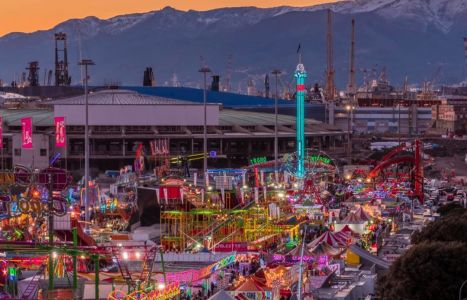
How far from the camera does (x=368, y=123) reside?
124062mm

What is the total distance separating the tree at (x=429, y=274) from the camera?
20078 mm

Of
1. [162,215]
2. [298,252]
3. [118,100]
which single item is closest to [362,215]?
[162,215]

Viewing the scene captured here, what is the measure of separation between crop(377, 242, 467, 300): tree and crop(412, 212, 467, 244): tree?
Result: 466 cm

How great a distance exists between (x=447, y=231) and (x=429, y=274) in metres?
6.61

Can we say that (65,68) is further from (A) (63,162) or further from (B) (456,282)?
(B) (456,282)

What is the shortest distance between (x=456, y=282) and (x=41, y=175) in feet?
24.4

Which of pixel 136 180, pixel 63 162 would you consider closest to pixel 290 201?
pixel 136 180

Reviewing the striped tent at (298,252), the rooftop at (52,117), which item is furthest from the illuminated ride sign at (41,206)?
the rooftop at (52,117)

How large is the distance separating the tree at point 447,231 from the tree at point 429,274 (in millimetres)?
4660

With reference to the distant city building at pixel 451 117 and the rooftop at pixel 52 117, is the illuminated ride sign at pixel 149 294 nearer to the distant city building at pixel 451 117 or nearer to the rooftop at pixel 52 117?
the rooftop at pixel 52 117

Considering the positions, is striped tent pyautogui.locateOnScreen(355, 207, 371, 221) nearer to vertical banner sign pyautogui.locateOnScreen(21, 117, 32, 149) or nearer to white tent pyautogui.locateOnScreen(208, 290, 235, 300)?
vertical banner sign pyautogui.locateOnScreen(21, 117, 32, 149)

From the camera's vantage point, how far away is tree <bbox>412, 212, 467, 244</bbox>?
26.2 m

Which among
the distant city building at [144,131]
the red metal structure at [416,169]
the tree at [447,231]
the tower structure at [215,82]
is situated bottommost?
the tree at [447,231]

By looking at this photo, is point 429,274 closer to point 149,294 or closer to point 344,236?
point 149,294
